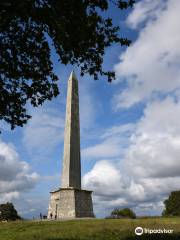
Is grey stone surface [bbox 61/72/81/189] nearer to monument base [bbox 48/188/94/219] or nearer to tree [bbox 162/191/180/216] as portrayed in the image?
monument base [bbox 48/188/94/219]

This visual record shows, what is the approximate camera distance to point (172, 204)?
213ft

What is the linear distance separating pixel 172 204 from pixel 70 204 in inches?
1295

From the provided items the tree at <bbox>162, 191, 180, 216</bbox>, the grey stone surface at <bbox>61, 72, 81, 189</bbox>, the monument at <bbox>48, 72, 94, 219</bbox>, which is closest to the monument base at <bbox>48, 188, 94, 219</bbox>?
the monument at <bbox>48, 72, 94, 219</bbox>

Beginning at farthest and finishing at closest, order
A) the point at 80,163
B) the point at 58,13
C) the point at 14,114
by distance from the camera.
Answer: the point at 80,163, the point at 14,114, the point at 58,13

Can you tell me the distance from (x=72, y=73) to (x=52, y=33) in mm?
26569

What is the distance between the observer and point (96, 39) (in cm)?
1444

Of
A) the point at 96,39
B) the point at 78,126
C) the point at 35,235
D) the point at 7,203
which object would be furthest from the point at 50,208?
the point at 96,39

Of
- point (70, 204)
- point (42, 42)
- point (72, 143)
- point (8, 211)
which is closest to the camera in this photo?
point (42, 42)

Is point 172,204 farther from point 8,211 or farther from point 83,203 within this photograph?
point 83,203

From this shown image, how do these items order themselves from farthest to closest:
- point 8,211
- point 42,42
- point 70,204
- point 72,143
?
point 8,211 < point 72,143 < point 70,204 < point 42,42

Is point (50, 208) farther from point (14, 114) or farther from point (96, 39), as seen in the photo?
point (96, 39)

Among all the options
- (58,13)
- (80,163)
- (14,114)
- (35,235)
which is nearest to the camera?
(58,13)

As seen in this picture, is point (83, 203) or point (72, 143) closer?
point (72, 143)

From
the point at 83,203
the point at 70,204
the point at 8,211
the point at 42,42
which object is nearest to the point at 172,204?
the point at 8,211
